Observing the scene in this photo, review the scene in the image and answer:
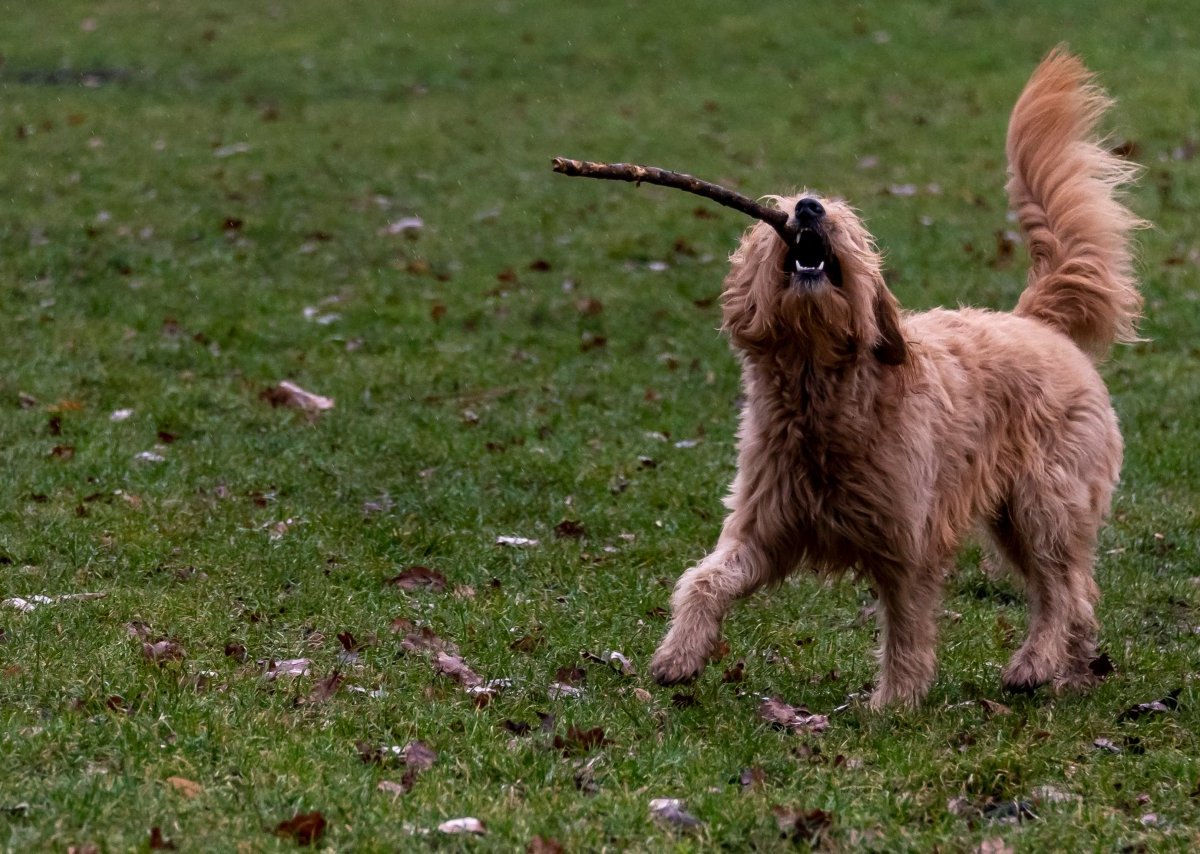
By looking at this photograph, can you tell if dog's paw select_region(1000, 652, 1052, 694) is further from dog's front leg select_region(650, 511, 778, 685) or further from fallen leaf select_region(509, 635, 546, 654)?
fallen leaf select_region(509, 635, 546, 654)

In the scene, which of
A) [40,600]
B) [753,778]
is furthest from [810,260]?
[40,600]

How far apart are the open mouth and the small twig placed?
0.05 meters

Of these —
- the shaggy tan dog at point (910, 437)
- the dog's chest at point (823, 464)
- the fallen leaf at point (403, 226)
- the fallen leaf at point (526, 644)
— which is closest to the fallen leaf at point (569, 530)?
the fallen leaf at point (526, 644)

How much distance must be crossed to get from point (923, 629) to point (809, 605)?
1.32 m

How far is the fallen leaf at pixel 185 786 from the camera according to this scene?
14.3 feet

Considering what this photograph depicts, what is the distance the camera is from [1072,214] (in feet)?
22.1

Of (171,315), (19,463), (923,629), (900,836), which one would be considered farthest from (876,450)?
(171,315)

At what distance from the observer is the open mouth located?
5.16m

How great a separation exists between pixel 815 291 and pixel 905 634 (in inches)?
51.5

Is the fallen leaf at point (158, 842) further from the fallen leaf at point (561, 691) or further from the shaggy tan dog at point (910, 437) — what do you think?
the shaggy tan dog at point (910, 437)

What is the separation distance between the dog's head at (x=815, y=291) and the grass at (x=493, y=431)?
4.16 feet

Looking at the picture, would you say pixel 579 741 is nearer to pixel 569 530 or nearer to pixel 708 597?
pixel 708 597

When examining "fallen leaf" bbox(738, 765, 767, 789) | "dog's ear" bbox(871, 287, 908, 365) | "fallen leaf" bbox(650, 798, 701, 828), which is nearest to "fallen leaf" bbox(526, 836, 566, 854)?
"fallen leaf" bbox(650, 798, 701, 828)

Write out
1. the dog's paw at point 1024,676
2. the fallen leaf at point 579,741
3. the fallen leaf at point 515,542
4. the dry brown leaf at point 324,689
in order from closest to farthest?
the fallen leaf at point 579,741 < the dry brown leaf at point 324,689 < the dog's paw at point 1024,676 < the fallen leaf at point 515,542
